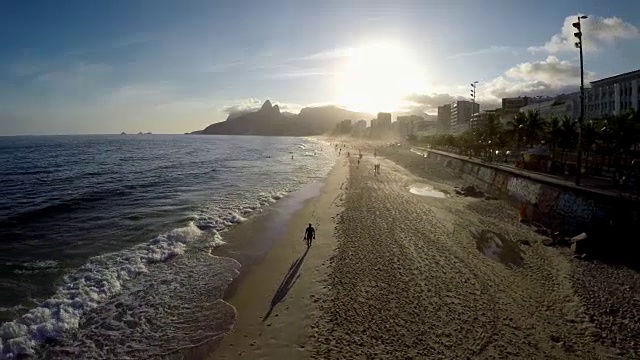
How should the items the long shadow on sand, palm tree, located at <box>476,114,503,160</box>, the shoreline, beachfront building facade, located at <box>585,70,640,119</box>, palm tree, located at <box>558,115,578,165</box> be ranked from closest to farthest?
the shoreline → the long shadow on sand → palm tree, located at <box>558,115,578,165</box> → palm tree, located at <box>476,114,503,160</box> → beachfront building facade, located at <box>585,70,640,119</box>

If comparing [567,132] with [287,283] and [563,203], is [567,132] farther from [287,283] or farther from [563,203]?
[287,283]

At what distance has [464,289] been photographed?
13.6 m

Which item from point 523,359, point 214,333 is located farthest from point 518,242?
point 214,333

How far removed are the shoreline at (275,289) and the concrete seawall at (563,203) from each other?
13.5 meters

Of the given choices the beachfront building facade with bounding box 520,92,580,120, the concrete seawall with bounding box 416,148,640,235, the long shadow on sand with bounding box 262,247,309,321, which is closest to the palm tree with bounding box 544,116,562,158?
the concrete seawall with bounding box 416,148,640,235

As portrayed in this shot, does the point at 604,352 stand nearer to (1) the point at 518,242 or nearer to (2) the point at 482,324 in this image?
(2) the point at 482,324

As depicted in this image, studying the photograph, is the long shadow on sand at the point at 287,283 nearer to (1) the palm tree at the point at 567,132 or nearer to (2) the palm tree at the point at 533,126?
(1) the palm tree at the point at 567,132

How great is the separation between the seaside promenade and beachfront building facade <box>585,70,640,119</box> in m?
58.6

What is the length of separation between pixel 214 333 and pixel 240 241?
9.34 metres

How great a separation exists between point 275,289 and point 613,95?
80841 mm

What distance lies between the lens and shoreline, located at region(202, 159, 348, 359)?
1022cm

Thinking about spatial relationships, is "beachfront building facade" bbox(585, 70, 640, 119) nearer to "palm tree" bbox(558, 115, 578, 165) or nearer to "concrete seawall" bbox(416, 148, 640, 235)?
"palm tree" bbox(558, 115, 578, 165)

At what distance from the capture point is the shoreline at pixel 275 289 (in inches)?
402

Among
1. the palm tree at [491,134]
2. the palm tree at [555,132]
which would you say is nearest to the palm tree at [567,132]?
the palm tree at [555,132]
